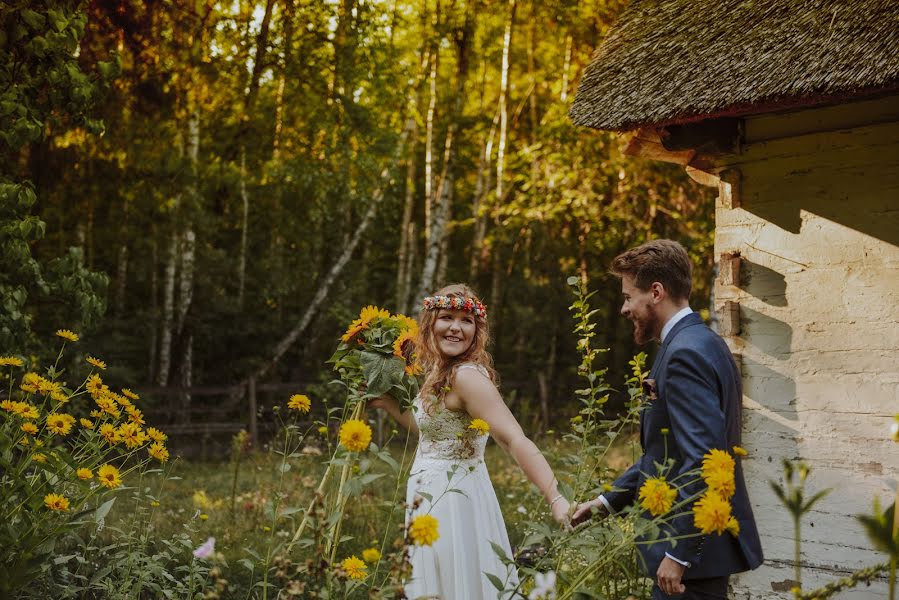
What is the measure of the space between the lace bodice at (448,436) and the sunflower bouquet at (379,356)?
1.02 feet

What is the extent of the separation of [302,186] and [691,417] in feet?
41.9

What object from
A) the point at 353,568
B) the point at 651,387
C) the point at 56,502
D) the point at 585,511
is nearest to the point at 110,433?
the point at 56,502

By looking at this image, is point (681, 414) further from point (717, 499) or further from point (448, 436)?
point (448, 436)

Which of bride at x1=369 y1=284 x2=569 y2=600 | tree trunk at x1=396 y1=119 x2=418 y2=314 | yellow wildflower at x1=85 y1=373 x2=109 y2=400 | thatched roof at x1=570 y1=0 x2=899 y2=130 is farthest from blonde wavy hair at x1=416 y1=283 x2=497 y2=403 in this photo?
tree trunk at x1=396 y1=119 x2=418 y2=314

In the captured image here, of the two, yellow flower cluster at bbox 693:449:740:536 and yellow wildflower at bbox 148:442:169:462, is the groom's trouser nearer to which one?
yellow flower cluster at bbox 693:449:740:536

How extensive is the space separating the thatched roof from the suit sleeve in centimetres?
201

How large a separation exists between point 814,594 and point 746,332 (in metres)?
3.38

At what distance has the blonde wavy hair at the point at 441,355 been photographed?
3.23m

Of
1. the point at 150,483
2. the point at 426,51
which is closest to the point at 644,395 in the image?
the point at 150,483

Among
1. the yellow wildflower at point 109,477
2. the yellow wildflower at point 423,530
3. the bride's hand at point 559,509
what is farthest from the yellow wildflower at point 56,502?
the bride's hand at point 559,509

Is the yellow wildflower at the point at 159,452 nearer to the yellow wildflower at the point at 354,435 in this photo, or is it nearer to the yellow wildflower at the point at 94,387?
the yellow wildflower at the point at 94,387

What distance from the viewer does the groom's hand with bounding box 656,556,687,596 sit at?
2.42 metres

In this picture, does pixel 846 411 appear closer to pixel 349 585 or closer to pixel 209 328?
pixel 349 585

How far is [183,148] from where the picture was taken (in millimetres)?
11969
